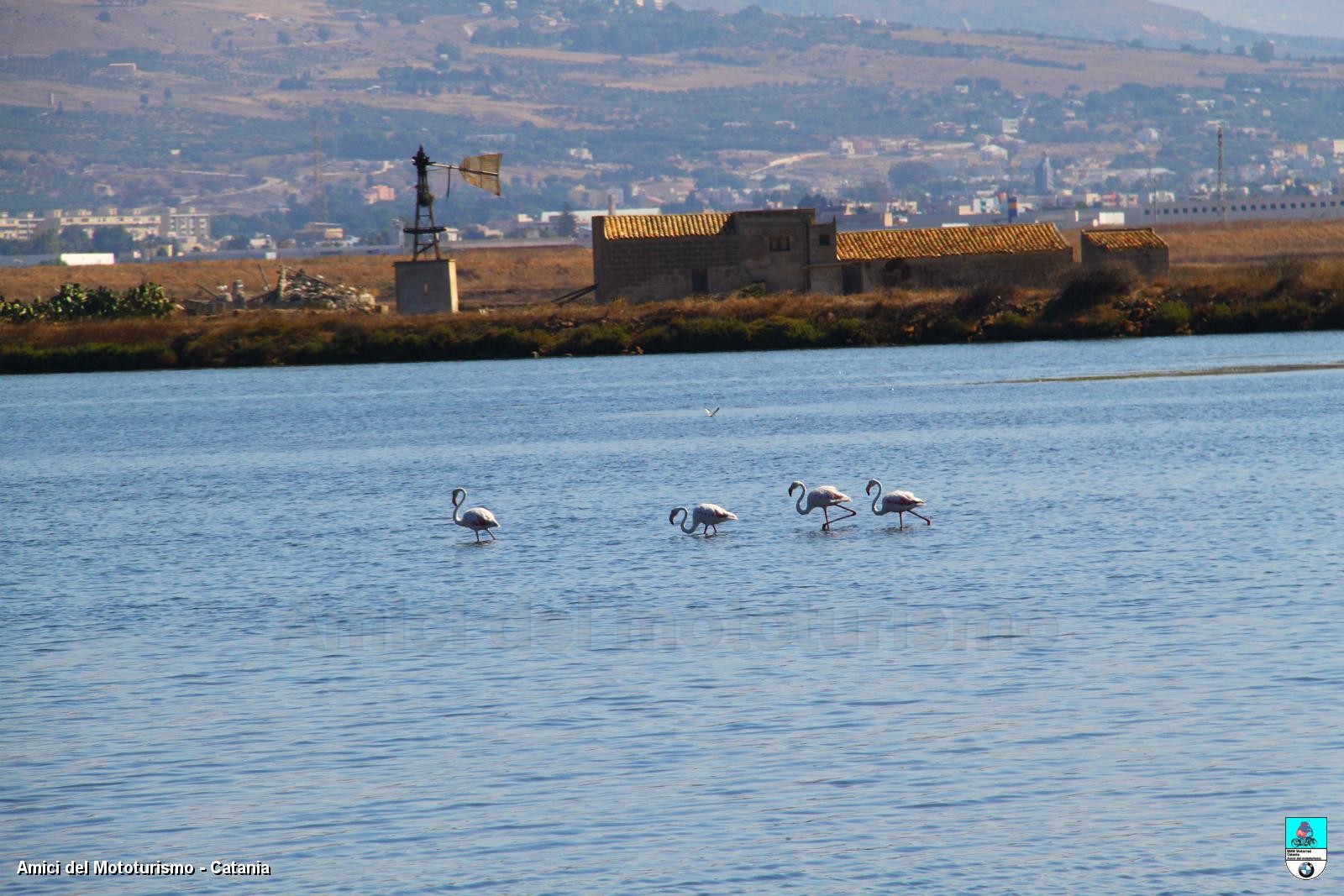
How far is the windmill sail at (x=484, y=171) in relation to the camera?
77812mm

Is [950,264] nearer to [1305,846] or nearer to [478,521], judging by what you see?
[478,521]

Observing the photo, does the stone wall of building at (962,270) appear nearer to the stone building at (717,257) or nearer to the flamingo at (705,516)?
the stone building at (717,257)

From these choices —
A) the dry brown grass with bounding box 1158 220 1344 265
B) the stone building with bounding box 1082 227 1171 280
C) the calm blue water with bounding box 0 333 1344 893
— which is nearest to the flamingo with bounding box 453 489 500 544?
the calm blue water with bounding box 0 333 1344 893

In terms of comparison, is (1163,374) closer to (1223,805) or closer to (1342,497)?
(1342,497)

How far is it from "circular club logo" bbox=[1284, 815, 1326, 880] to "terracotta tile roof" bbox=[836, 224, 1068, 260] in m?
64.6

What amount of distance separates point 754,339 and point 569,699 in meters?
53.5

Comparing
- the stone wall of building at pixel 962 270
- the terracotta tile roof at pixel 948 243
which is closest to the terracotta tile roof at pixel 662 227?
the terracotta tile roof at pixel 948 243

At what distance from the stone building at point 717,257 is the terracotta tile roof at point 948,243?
164 cm

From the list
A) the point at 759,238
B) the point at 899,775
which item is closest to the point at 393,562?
the point at 899,775

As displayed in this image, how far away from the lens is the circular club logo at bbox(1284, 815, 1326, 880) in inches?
421

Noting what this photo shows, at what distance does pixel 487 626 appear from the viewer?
19.2 m

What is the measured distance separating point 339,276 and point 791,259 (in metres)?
51.5

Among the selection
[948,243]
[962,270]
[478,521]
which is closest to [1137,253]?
[962,270]

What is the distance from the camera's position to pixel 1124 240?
75250mm
